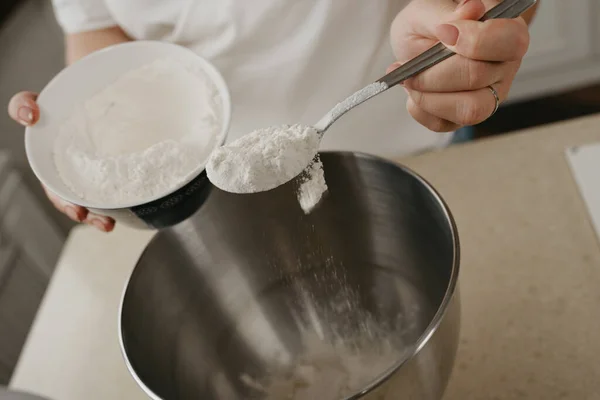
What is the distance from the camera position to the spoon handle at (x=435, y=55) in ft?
1.54

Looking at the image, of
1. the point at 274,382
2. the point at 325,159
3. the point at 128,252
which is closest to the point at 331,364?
the point at 274,382

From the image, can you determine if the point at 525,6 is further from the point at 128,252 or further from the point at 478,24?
the point at 128,252

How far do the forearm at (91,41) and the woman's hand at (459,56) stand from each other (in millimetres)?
399

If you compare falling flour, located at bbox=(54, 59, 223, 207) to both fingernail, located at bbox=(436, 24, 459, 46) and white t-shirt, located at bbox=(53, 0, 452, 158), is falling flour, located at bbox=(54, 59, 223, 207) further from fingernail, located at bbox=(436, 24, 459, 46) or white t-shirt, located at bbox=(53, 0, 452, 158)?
fingernail, located at bbox=(436, 24, 459, 46)

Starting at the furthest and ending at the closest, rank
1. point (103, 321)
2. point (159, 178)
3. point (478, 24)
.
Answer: point (103, 321) < point (159, 178) < point (478, 24)

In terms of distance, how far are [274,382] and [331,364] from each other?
61 millimetres

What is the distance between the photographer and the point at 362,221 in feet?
2.09

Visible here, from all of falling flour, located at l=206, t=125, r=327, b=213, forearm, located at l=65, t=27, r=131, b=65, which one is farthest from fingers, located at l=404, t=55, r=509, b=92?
forearm, located at l=65, t=27, r=131, b=65

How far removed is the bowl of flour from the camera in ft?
1.88

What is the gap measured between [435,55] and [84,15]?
506 millimetres

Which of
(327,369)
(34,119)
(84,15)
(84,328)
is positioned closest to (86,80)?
(34,119)

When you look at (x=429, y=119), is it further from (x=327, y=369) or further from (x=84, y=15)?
(x=84, y=15)

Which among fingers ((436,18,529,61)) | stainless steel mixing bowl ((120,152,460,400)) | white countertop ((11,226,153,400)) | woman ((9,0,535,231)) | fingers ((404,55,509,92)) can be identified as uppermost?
fingers ((436,18,529,61))

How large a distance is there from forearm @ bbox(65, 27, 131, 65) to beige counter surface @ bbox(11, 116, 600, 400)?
0.77 ft
